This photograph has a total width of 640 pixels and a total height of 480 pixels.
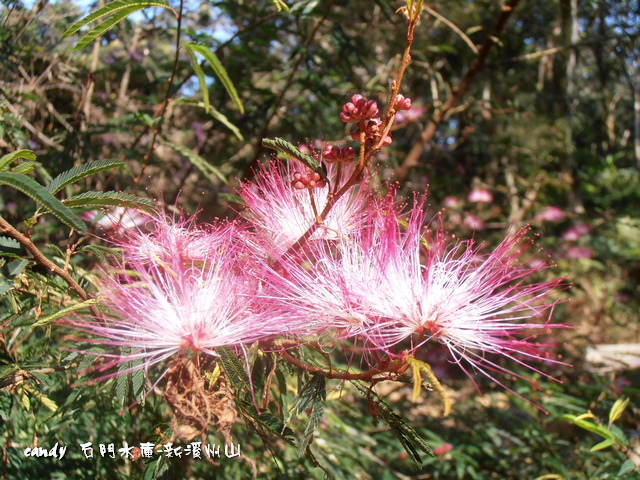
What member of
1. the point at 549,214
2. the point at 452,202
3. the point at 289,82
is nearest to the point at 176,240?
the point at 289,82

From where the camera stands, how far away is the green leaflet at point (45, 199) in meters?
0.91

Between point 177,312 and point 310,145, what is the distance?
0.71 m

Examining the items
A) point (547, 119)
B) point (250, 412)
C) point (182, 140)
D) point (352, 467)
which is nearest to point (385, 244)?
point (250, 412)

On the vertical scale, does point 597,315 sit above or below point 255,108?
below

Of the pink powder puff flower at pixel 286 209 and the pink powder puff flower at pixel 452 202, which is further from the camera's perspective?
the pink powder puff flower at pixel 452 202

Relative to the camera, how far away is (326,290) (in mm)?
1234

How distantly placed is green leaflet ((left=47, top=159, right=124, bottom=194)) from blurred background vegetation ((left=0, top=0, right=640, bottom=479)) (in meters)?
0.07

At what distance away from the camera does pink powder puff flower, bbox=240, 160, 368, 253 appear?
1399mm

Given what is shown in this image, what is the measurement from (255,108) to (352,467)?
6.54ft

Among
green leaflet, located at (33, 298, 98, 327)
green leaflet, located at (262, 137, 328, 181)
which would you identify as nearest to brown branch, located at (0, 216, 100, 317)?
green leaflet, located at (33, 298, 98, 327)

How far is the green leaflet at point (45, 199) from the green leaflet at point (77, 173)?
17 cm

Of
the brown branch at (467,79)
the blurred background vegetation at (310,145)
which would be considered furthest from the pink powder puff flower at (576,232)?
the brown branch at (467,79)

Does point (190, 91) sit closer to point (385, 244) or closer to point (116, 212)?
point (116, 212)

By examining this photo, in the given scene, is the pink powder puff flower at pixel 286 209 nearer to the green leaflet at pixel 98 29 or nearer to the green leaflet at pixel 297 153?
the green leaflet at pixel 297 153
